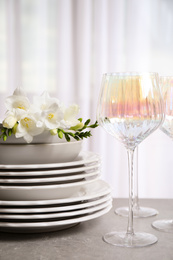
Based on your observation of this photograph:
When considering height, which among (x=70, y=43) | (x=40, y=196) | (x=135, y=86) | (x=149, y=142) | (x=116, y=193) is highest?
(x=70, y=43)

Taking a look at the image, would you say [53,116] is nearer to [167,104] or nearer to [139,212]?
[167,104]

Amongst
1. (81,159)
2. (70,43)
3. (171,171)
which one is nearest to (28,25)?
(70,43)

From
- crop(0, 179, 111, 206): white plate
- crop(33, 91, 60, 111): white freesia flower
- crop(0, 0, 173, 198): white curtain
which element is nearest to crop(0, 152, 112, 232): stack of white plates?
crop(0, 179, 111, 206): white plate

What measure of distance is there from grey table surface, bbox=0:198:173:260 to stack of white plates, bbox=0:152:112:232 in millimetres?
23

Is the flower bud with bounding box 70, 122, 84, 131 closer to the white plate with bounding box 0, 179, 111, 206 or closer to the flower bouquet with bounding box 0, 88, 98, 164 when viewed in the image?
the flower bouquet with bounding box 0, 88, 98, 164

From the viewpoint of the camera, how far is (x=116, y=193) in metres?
2.79

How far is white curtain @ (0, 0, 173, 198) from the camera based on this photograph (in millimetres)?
2734

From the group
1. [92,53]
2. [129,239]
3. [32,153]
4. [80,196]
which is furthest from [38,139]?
[92,53]

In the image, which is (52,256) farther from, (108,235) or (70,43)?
(70,43)

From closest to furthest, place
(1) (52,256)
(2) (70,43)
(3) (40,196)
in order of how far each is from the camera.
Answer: (1) (52,256), (3) (40,196), (2) (70,43)

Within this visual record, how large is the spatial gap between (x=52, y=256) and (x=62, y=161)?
0.65 feet

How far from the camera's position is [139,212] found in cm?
93

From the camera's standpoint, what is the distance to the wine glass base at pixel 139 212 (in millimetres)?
887

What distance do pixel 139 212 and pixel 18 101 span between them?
1.31 ft
